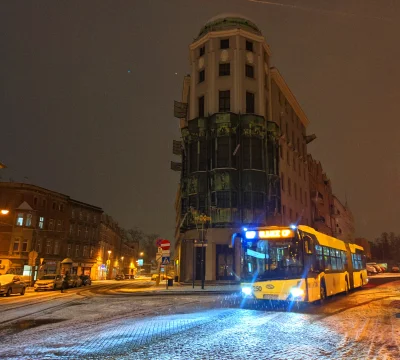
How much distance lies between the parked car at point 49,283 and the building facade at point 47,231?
300 inches

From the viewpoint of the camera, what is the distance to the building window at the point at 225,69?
41.2 m

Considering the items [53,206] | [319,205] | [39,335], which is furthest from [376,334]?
[319,205]

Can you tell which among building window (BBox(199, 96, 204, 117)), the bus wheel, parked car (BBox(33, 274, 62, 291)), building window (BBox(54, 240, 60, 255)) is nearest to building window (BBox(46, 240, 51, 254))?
building window (BBox(54, 240, 60, 255))

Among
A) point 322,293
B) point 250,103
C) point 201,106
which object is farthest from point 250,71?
point 322,293

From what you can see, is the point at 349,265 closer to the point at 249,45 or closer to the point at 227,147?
the point at 227,147

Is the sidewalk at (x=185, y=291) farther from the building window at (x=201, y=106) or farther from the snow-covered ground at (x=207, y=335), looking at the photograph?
the building window at (x=201, y=106)

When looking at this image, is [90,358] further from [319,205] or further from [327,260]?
[319,205]

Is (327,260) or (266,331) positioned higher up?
(327,260)

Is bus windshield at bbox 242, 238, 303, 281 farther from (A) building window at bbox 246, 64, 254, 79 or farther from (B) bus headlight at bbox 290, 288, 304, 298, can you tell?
(A) building window at bbox 246, 64, 254, 79

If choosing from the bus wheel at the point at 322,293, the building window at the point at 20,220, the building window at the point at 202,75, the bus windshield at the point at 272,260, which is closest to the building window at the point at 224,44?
the building window at the point at 202,75

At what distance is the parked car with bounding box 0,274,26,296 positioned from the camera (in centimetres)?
2373

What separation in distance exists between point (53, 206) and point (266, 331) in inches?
2057

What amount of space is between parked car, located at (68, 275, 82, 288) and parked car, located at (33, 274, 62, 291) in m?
2.05

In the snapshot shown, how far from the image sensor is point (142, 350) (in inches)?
284
